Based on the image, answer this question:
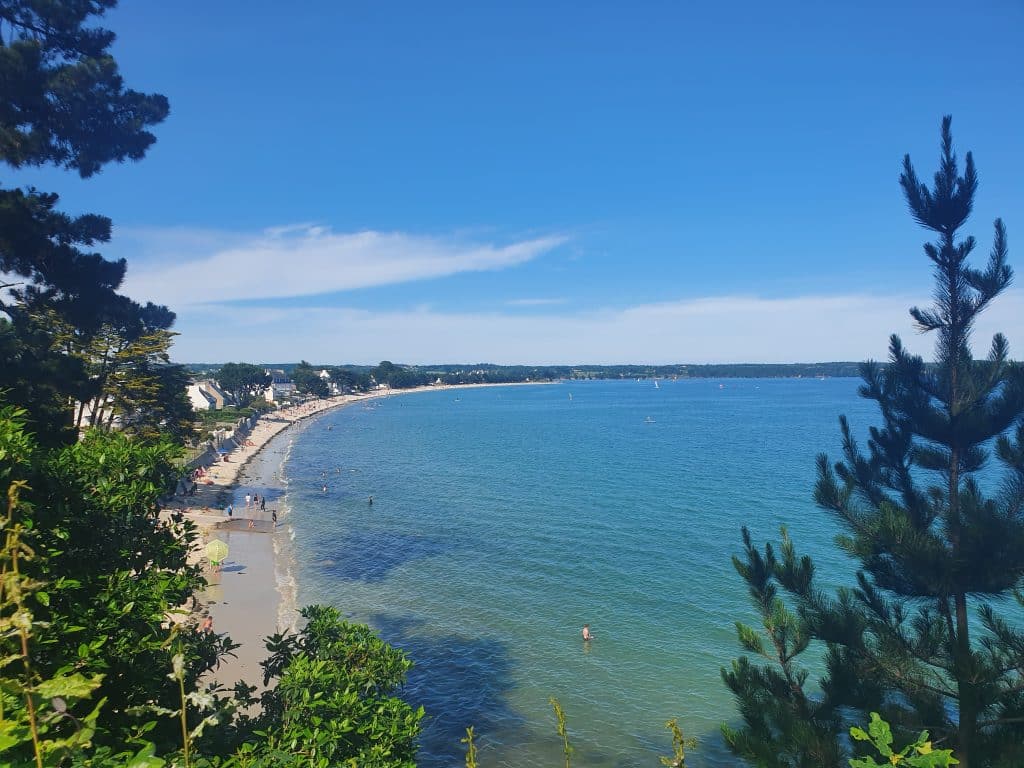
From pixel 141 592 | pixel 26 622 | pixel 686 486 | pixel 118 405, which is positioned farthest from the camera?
pixel 686 486

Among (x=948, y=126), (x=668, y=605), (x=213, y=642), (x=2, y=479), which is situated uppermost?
(x=948, y=126)

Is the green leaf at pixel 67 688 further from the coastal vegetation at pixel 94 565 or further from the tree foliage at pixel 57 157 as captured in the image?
the tree foliage at pixel 57 157

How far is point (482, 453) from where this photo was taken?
72.8 metres

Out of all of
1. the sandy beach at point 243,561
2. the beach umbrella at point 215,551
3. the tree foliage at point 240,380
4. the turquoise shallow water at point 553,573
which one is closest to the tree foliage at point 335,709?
the sandy beach at point 243,561

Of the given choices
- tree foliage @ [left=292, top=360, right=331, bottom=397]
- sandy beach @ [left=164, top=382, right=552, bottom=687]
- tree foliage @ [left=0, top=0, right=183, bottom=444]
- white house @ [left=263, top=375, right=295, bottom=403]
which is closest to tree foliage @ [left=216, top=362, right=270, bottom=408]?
white house @ [left=263, top=375, right=295, bottom=403]

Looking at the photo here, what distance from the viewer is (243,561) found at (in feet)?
102

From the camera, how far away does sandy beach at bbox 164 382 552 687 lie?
20.9m

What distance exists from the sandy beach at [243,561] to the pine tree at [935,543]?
8.33m

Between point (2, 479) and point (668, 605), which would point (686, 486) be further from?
point (2, 479)

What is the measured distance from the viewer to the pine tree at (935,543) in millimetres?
7555

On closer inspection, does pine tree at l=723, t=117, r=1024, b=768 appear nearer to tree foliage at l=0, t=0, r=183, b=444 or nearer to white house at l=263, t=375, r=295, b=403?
tree foliage at l=0, t=0, r=183, b=444

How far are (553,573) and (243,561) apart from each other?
1651 cm

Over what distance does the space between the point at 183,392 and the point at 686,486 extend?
38.8 metres

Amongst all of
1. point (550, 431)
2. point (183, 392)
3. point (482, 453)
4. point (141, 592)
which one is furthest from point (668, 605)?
point (550, 431)
